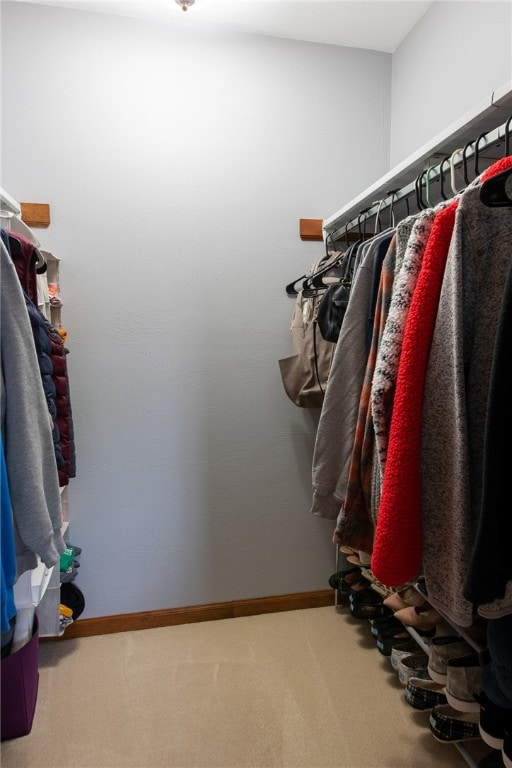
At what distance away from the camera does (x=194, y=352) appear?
1865 mm

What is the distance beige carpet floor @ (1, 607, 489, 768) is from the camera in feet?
4.16

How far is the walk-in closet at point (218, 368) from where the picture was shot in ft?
3.76

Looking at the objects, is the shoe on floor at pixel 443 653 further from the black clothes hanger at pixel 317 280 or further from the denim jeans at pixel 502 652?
the black clothes hanger at pixel 317 280

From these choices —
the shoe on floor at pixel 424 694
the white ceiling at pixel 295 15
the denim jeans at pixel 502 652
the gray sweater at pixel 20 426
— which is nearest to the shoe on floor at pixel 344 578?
the shoe on floor at pixel 424 694

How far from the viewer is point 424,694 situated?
51.9 inches

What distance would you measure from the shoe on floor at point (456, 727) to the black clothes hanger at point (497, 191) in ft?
4.30

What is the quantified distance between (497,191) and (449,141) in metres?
0.53

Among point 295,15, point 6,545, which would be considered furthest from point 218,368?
point 295,15

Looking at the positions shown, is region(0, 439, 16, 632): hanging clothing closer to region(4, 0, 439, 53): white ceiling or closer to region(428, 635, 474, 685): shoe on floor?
region(428, 635, 474, 685): shoe on floor

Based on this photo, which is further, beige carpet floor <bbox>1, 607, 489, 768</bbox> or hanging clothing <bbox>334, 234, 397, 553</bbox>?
beige carpet floor <bbox>1, 607, 489, 768</bbox>

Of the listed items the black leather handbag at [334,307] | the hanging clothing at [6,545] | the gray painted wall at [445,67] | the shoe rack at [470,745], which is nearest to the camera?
the hanging clothing at [6,545]

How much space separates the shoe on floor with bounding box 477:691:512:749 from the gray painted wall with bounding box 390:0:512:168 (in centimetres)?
173

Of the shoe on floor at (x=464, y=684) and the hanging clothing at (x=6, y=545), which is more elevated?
the hanging clothing at (x=6, y=545)

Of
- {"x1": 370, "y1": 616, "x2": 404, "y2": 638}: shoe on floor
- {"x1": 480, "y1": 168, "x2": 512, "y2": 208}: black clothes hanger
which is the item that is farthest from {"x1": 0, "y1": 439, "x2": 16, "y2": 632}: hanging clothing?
{"x1": 370, "y1": 616, "x2": 404, "y2": 638}: shoe on floor
